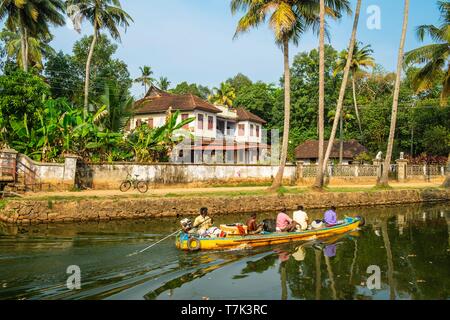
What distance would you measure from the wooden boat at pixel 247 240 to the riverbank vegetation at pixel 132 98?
10055 mm

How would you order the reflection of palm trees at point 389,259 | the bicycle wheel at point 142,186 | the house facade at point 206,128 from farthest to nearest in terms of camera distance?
the house facade at point 206,128, the bicycle wheel at point 142,186, the reflection of palm trees at point 389,259

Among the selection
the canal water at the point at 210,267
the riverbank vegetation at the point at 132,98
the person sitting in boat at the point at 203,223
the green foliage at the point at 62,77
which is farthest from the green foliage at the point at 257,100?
the person sitting in boat at the point at 203,223

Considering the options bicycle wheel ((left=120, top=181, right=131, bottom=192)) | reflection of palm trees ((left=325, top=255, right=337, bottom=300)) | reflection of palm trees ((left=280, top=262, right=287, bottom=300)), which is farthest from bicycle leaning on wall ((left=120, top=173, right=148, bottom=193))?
reflection of palm trees ((left=325, top=255, right=337, bottom=300))

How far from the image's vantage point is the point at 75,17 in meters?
32.1

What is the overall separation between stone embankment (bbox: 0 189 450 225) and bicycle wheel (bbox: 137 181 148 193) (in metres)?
3.10

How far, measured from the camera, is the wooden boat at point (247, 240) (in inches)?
536

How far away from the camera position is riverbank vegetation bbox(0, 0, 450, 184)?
23750 mm

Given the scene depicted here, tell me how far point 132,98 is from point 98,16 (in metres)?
9.06

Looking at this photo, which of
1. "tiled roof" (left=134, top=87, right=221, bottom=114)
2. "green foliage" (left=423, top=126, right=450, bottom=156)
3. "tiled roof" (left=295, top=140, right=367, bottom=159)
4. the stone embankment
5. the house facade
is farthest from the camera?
"tiled roof" (left=295, top=140, right=367, bottom=159)

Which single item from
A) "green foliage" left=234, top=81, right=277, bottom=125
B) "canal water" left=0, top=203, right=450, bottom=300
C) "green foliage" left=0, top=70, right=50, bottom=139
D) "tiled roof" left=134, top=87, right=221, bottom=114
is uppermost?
"green foliage" left=234, top=81, right=277, bottom=125

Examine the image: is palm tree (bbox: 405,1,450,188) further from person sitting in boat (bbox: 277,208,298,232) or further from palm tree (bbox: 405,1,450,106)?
person sitting in boat (bbox: 277,208,298,232)

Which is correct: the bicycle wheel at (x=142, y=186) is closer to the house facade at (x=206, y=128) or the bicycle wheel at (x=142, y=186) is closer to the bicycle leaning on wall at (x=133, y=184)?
the bicycle leaning on wall at (x=133, y=184)

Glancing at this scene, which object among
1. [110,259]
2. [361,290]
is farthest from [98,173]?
[361,290]

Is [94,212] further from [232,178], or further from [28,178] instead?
[232,178]
